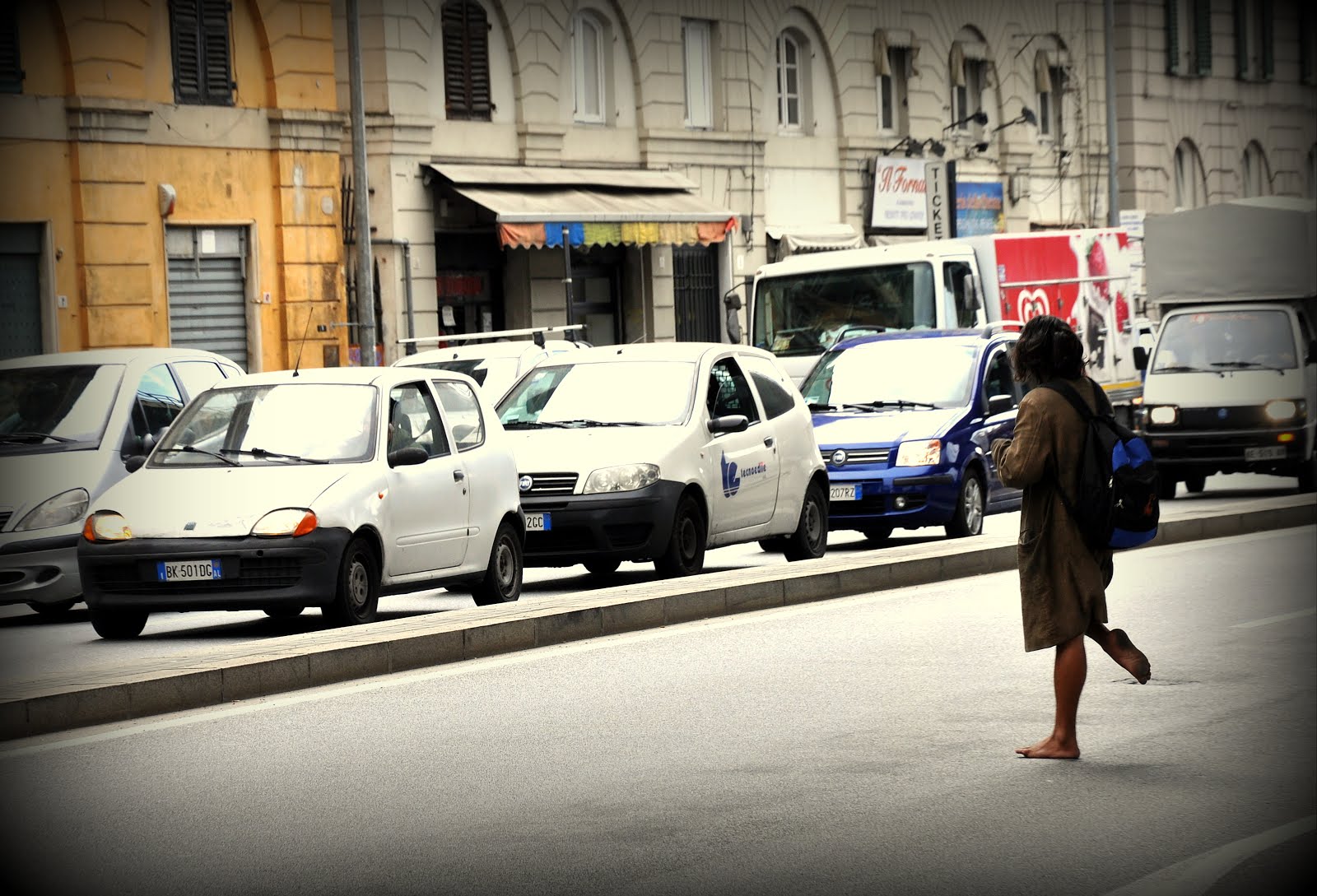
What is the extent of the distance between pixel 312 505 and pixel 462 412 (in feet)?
6.78

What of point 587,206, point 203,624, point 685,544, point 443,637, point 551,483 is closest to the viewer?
point 443,637

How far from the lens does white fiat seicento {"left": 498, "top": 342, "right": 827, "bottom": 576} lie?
46.0 ft

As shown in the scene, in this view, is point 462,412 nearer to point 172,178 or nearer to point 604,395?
point 604,395

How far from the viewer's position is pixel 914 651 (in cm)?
1081

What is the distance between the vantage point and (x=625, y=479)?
14008 millimetres

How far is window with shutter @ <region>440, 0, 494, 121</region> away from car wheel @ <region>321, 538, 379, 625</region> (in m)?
20.0

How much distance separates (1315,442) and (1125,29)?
2614cm

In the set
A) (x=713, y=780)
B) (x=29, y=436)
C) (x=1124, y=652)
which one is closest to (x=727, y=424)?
(x=29, y=436)

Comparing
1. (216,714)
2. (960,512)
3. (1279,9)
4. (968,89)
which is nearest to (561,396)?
(960,512)

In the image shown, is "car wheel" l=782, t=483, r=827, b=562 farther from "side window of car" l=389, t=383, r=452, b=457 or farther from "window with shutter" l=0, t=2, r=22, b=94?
"window with shutter" l=0, t=2, r=22, b=94

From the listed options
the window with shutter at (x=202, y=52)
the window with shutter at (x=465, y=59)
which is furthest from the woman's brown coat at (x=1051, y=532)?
the window with shutter at (x=465, y=59)

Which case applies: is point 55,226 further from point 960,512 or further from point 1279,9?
point 1279,9

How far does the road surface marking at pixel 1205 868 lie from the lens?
585cm

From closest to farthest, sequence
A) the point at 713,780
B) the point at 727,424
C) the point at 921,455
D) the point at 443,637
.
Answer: the point at 713,780 < the point at 443,637 < the point at 727,424 < the point at 921,455
